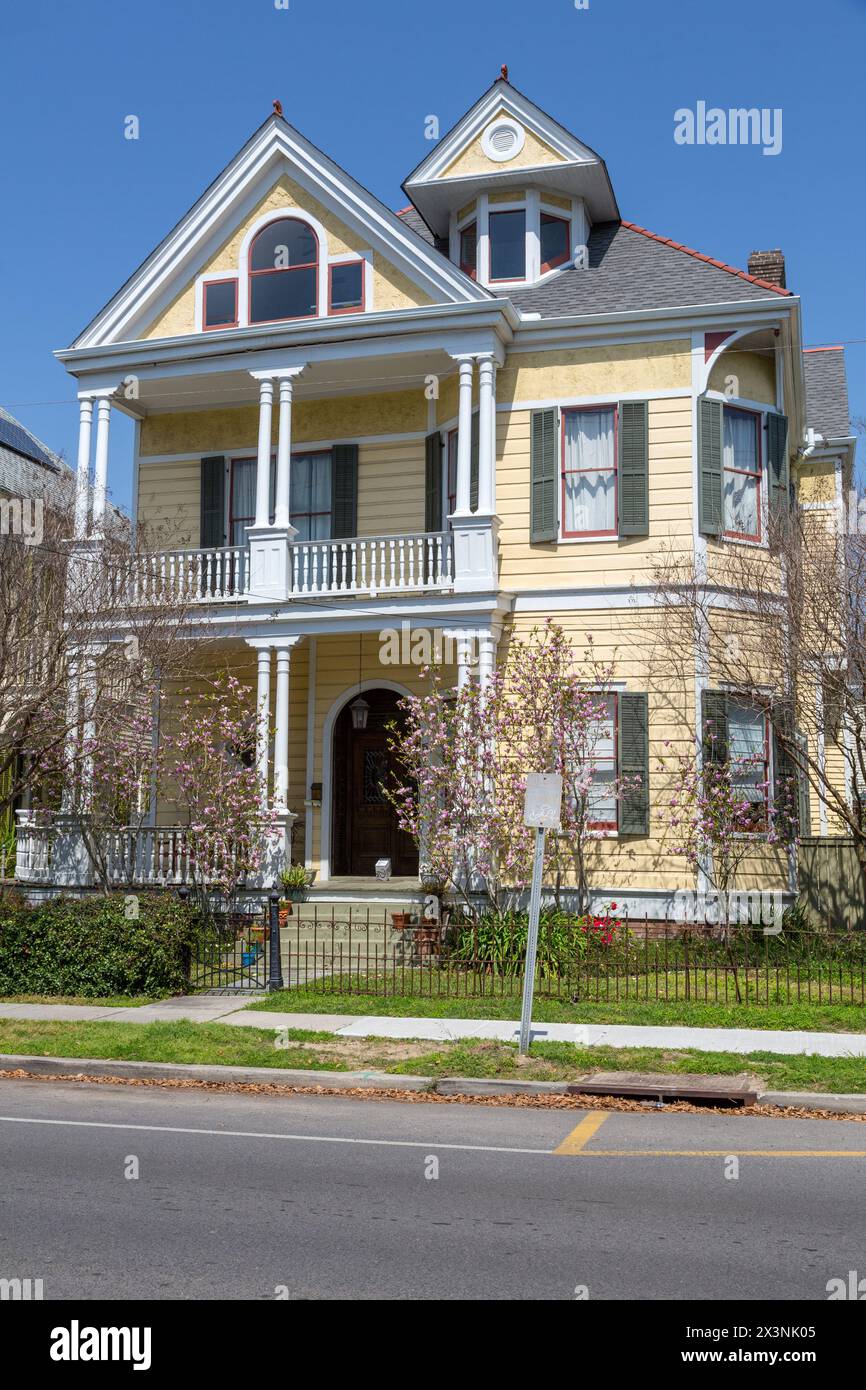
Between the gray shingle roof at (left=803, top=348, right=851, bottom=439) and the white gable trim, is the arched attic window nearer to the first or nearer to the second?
the white gable trim

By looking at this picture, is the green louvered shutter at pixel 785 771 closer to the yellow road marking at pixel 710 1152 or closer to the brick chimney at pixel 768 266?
the yellow road marking at pixel 710 1152

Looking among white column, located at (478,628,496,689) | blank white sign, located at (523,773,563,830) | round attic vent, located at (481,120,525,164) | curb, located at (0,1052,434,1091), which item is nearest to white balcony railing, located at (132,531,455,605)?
white column, located at (478,628,496,689)

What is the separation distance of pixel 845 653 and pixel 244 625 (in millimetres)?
8612

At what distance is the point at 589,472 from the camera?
1908 centimetres

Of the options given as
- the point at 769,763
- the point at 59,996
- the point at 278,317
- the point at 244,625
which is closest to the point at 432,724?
the point at 244,625

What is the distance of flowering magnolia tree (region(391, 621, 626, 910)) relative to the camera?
16922 millimetres

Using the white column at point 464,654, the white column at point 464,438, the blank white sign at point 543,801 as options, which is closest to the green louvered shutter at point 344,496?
the white column at point 464,438

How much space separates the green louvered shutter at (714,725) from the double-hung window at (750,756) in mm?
130

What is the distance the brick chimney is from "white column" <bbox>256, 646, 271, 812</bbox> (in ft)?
35.6

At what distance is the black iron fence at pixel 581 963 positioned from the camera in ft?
45.9

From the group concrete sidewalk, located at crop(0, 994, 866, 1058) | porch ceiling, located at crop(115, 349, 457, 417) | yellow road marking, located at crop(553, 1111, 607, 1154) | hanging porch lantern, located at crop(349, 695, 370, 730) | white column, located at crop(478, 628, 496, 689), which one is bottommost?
yellow road marking, located at crop(553, 1111, 607, 1154)

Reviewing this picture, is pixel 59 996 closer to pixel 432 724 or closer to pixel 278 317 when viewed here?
pixel 432 724

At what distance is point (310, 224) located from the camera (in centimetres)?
2033
